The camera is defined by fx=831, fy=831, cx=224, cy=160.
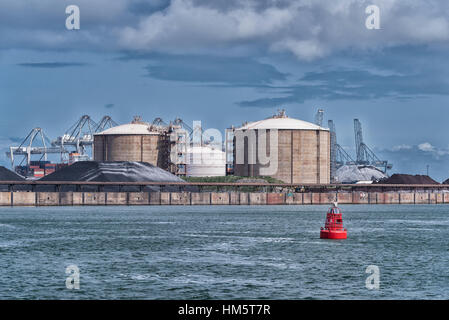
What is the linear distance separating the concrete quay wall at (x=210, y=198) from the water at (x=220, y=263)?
6706 cm

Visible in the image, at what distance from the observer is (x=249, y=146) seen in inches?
6959

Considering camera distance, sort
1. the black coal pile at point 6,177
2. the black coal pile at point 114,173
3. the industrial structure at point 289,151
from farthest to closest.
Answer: the industrial structure at point 289,151
the black coal pile at point 6,177
the black coal pile at point 114,173

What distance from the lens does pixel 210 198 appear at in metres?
158

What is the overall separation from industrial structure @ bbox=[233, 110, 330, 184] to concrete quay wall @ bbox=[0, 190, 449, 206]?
608cm

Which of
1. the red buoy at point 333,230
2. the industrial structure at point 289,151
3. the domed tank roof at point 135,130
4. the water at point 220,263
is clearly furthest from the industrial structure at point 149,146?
the red buoy at point 333,230

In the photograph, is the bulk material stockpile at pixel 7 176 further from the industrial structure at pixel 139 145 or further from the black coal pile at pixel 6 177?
the industrial structure at pixel 139 145

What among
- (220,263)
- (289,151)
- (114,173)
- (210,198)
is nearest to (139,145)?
(114,173)

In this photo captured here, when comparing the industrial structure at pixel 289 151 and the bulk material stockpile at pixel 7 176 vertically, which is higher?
the industrial structure at pixel 289 151

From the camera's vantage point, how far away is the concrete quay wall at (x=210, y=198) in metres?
142

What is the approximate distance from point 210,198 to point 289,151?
2168 cm

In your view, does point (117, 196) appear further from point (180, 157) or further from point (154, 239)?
point (154, 239)

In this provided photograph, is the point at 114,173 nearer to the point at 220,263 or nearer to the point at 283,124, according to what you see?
the point at 283,124

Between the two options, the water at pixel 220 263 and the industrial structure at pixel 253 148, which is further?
the industrial structure at pixel 253 148
